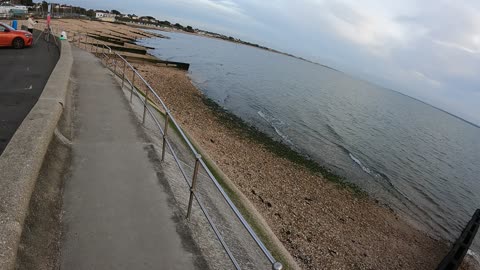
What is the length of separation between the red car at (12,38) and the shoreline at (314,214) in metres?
10.1

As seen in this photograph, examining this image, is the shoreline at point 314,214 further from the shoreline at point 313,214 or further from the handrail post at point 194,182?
the handrail post at point 194,182

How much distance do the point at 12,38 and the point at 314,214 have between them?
20071 millimetres

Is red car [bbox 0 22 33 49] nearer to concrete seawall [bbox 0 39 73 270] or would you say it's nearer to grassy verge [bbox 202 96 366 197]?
grassy verge [bbox 202 96 366 197]

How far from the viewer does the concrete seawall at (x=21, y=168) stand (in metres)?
3.26

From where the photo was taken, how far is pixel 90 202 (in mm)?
4934

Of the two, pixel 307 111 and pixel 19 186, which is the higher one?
pixel 19 186

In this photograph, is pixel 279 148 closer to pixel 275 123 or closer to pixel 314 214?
pixel 275 123

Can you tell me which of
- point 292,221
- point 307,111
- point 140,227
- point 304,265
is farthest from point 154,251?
point 307,111

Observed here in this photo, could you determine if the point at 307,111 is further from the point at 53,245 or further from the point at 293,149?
the point at 53,245

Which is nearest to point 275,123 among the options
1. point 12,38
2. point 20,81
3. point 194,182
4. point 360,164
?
point 360,164

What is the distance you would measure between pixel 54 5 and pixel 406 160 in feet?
290

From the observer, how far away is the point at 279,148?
71.7 ft

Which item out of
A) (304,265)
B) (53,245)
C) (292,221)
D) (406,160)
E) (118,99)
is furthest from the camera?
(406,160)

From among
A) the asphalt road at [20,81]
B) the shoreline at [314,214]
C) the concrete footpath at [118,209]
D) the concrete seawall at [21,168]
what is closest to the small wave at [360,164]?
the shoreline at [314,214]
